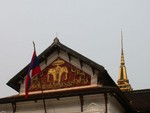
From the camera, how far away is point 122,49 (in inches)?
1501

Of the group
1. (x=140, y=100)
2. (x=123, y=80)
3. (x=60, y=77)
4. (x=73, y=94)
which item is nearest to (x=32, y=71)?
(x=60, y=77)

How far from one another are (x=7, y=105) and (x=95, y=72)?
5.28 m

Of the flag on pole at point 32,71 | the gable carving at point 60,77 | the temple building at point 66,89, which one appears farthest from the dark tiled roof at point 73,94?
the flag on pole at point 32,71

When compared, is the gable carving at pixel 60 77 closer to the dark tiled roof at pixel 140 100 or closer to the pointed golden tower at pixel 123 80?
the dark tiled roof at pixel 140 100

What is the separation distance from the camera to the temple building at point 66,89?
65.9 feet

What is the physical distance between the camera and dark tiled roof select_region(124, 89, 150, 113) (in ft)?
78.4

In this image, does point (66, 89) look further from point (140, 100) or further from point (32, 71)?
point (140, 100)

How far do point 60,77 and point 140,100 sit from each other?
24.2 feet

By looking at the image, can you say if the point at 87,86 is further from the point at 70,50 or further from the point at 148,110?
the point at 148,110

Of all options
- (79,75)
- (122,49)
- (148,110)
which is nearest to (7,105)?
(79,75)

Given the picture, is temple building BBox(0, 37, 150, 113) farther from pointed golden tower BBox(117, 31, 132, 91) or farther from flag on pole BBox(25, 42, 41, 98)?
pointed golden tower BBox(117, 31, 132, 91)

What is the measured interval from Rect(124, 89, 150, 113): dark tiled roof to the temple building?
180 mm

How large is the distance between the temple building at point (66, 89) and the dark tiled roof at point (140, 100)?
180 millimetres

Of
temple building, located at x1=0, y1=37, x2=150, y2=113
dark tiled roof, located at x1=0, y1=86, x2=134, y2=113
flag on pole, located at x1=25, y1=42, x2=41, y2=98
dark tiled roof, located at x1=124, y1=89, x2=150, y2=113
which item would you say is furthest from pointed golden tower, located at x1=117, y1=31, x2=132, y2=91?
flag on pole, located at x1=25, y1=42, x2=41, y2=98
